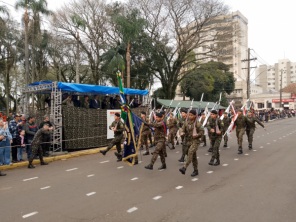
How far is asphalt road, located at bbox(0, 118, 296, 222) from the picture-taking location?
5.43 meters

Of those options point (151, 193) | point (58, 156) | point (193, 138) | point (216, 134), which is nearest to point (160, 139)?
point (193, 138)

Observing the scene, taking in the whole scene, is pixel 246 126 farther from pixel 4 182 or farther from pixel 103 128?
pixel 4 182

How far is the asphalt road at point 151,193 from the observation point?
214 inches

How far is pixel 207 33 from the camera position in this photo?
34781 mm

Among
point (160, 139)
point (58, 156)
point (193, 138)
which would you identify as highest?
point (193, 138)

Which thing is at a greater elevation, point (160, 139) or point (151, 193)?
point (160, 139)

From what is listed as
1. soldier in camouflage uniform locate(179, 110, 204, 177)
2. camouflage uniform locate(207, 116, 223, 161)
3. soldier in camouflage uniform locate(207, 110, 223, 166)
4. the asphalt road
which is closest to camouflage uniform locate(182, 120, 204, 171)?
soldier in camouflage uniform locate(179, 110, 204, 177)

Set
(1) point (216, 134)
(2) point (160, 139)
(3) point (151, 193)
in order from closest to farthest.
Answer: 1. (3) point (151, 193)
2. (2) point (160, 139)
3. (1) point (216, 134)

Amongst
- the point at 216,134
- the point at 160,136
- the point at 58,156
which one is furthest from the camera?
the point at 58,156

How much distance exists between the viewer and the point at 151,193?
6.77 meters

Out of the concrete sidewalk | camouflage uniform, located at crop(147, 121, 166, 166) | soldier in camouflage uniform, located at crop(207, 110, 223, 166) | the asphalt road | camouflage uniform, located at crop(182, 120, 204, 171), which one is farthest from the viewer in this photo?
the concrete sidewalk

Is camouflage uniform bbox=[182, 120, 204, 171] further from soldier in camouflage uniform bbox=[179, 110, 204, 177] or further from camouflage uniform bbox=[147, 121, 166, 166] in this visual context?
camouflage uniform bbox=[147, 121, 166, 166]

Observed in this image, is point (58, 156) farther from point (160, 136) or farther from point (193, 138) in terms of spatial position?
point (193, 138)

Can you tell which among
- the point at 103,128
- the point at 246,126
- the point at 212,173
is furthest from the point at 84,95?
the point at 212,173
